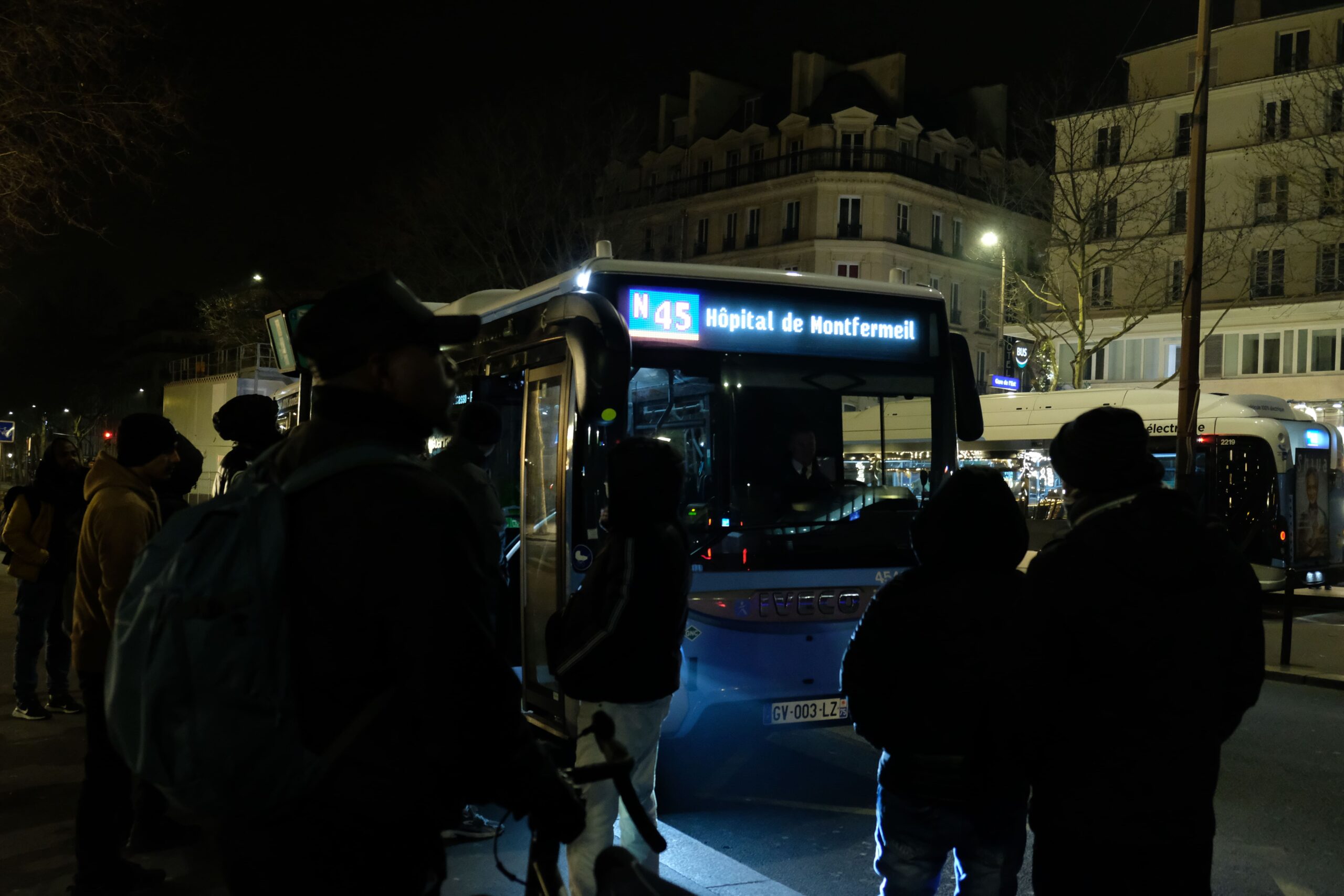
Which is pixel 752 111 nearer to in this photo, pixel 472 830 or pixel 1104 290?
pixel 1104 290

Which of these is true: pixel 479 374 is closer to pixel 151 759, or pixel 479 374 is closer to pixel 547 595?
pixel 547 595

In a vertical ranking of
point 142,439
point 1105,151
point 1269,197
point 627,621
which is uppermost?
point 1105,151

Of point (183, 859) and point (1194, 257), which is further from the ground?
point (1194, 257)

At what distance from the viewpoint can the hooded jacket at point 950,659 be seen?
2.91m

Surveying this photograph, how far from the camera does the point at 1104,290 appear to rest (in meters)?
42.2

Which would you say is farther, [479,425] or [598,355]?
[598,355]

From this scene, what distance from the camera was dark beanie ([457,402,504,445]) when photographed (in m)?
5.44

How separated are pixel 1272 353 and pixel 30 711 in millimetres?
39936

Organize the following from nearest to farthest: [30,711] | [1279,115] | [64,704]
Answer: [30,711], [64,704], [1279,115]

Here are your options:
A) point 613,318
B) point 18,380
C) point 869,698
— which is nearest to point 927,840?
point 869,698

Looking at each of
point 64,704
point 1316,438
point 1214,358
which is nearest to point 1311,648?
point 1316,438

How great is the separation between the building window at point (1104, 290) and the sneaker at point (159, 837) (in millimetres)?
40895

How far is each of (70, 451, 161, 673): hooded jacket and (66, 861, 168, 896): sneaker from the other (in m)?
0.83

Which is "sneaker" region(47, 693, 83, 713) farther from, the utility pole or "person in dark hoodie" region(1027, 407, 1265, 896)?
the utility pole
